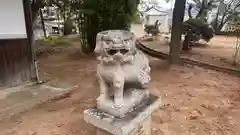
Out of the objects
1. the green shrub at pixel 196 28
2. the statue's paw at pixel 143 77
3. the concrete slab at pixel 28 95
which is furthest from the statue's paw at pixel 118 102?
the green shrub at pixel 196 28

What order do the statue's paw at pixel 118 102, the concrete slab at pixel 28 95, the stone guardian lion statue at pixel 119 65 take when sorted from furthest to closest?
the concrete slab at pixel 28 95 → the statue's paw at pixel 118 102 → the stone guardian lion statue at pixel 119 65

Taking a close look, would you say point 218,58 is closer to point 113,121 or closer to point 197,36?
point 197,36

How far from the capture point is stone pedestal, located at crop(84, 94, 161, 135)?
165 centimetres

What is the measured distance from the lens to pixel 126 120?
5.56 ft

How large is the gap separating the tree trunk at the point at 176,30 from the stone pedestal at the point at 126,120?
3.41 m

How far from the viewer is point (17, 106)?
3244 millimetres

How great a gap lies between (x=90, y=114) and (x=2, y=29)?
8.89 ft

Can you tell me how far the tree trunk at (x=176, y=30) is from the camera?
16.2 feet

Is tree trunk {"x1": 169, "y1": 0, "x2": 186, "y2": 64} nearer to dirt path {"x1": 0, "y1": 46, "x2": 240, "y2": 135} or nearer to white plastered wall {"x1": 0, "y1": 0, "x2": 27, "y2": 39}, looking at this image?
dirt path {"x1": 0, "y1": 46, "x2": 240, "y2": 135}

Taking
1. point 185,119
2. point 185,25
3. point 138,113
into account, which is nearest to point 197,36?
point 185,25

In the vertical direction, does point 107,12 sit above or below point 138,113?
above

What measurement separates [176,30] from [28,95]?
10.9ft

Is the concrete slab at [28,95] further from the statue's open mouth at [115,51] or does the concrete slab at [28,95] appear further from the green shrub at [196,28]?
the green shrub at [196,28]

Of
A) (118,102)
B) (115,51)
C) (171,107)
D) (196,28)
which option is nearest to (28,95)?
(171,107)
